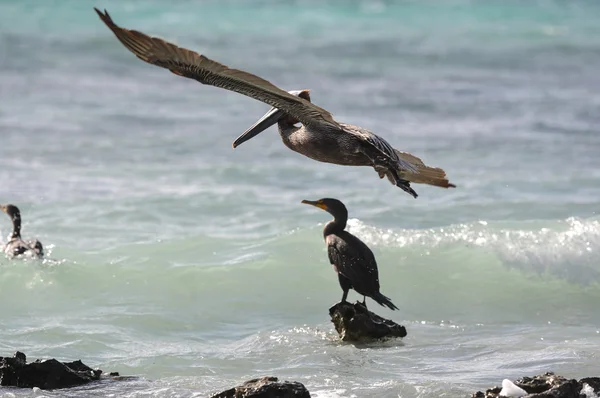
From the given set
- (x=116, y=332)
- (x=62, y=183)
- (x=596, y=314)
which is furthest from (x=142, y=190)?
(x=596, y=314)

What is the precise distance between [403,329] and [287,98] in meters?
3.48

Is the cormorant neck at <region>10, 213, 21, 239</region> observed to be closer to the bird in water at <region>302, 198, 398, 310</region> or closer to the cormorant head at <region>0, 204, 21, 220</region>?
the cormorant head at <region>0, 204, 21, 220</region>

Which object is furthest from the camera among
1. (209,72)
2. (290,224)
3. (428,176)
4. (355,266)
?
(290,224)

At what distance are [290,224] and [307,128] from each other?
25.2 ft

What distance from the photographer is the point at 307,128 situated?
7.10 meters

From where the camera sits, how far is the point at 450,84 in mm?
24562

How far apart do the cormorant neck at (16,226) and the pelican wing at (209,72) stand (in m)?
7.02

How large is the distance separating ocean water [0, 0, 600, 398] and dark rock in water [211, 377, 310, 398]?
119 centimetres

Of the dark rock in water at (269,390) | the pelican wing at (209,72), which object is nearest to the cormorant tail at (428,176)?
the pelican wing at (209,72)

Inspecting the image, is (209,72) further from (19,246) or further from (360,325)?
(19,246)

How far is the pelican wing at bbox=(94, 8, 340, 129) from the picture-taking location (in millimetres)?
6105

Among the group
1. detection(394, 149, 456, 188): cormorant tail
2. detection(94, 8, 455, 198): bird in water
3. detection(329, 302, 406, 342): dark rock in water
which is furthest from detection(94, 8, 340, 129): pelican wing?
detection(329, 302, 406, 342): dark rock in water

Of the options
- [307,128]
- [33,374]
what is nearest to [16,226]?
[33,374]

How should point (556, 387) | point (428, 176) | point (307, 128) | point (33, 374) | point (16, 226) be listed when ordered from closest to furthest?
point (556, 387)
point (428, 176)
point (307, 128)
point (33, 374)
point (16, 226)
